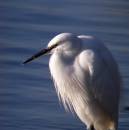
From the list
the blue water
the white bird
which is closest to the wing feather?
the white bird

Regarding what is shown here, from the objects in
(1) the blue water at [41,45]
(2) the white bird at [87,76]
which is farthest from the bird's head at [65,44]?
(1) the blue water at [41,45]

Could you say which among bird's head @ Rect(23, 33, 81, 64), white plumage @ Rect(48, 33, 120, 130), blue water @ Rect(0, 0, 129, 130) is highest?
bird's head @ Rect(23, 33, 81, 64)

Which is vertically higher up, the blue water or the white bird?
the white bird

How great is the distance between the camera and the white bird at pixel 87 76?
7816 mm

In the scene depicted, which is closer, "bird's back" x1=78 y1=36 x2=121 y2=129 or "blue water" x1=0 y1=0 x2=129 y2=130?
"bird's back" x1=78 y1=36 x2=121 y2=129

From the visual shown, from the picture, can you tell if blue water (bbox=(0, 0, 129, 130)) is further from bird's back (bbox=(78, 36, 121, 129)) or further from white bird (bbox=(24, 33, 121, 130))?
bird's back (bbox=(78, 36, 121, 129))

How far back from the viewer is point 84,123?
8570 millimetres

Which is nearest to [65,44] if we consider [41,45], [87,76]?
[87,76]

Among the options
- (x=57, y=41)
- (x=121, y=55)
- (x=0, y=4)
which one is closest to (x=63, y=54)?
(x=57, y=41)

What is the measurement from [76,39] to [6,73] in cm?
226

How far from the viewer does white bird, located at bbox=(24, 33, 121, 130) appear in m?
7.82

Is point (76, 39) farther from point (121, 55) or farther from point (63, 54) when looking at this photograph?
point (121, 55)

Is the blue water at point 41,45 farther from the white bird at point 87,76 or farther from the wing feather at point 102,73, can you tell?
the wing feather at point 102,73

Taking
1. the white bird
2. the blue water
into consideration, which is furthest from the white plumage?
the blue water
